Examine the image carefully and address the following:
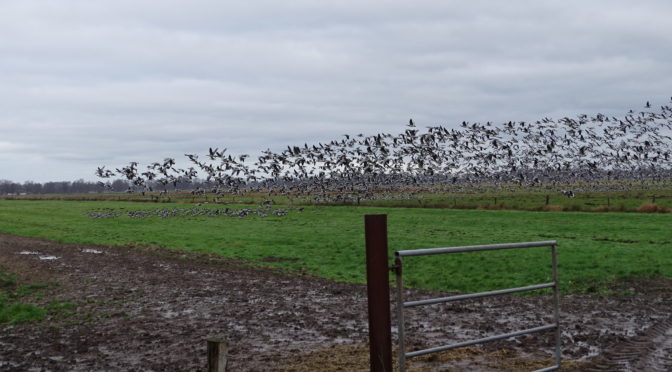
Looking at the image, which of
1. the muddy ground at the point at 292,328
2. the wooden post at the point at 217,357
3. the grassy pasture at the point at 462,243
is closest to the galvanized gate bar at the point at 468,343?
the muddy ground at the point at 292,328

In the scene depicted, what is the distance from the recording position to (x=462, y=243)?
31781mm

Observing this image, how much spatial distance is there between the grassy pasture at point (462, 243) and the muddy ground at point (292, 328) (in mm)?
2466

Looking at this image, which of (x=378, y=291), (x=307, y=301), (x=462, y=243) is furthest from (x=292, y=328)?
(x=462, y=243)

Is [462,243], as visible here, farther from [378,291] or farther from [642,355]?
[378,291]

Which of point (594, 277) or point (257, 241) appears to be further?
point (257, 241)

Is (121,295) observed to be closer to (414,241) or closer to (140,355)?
(140,355)

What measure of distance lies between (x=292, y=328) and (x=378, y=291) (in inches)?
265

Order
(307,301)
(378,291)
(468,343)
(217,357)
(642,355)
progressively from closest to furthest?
(217,357)
(378,291)
(468,343)
(642,355)
(307,301)

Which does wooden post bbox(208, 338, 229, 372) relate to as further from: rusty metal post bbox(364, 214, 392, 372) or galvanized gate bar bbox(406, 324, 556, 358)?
galvanized gate bar bbox(406, 324, 556, 358)

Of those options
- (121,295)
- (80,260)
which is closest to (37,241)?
(80,260)

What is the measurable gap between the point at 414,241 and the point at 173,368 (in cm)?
2389

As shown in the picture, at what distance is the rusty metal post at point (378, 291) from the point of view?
6.95 meters

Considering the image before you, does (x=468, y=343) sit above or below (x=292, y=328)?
above

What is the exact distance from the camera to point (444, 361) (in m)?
9.99
